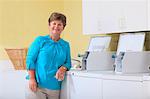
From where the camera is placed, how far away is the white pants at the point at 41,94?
2.39m

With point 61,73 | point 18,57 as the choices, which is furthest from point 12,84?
point 61,73

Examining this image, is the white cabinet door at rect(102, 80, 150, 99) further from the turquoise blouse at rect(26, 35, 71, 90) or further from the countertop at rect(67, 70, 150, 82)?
the turquoise blouse at rect(26, 35, 71, 90)

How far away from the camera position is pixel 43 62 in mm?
2369

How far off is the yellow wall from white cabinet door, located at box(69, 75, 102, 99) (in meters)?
1.26

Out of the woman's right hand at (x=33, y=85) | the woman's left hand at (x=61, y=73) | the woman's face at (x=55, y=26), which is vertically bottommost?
the woman's right hand at (x=33, y=85)

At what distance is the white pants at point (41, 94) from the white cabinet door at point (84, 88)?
132mm

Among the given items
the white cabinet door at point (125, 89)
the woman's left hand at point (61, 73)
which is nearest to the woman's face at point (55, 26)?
the woman's left hand at point (61, 73)

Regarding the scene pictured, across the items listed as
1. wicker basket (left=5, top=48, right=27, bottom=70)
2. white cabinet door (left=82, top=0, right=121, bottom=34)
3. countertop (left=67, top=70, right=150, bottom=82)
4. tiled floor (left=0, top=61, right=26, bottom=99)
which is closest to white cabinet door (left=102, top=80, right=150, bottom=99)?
countertop (left=67, top=70, right=150, bottom=82)

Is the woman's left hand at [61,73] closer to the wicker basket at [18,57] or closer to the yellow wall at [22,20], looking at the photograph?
the wicker basket at [18,57]

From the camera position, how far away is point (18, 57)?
3211mm

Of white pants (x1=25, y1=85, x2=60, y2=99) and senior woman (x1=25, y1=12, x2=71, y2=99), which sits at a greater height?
senior woman (x1=25, y1=12, x2=71, y2=99)

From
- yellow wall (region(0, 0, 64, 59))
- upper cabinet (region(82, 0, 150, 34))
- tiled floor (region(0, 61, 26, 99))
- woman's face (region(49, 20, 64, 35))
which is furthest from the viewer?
yellow wall (region(0, 0, 64, 59))

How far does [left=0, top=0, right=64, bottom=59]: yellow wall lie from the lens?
3.38 metres

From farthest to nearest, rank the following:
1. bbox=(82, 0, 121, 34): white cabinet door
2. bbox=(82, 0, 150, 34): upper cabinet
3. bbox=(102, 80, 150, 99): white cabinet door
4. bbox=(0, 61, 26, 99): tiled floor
→ bbox=(0, 61, 26, 99): tiled floor → bbox=(82, 0, 121, 34): white cabinet door → bbox=(82, 0, 150, 34): upper cabinet → bbox=(102, 80, 150, 99): white cabinet door
